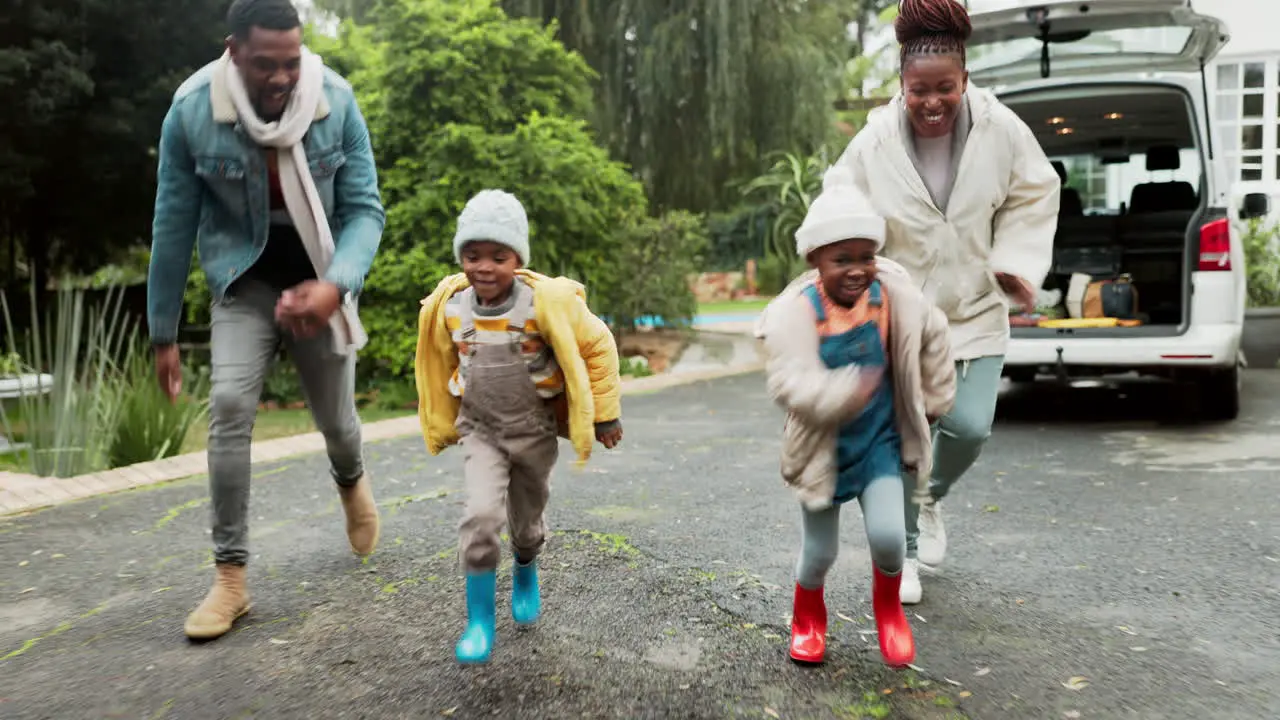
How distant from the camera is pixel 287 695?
2.87 metres

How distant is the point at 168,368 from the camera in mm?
3680

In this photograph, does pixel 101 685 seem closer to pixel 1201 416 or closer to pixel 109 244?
pixel 1201 416

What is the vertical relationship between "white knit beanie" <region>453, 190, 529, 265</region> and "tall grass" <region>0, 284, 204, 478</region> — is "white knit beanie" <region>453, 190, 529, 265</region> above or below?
above

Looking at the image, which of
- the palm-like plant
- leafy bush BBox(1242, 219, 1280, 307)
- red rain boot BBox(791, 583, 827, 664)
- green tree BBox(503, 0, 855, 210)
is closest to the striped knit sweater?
red rain boot BBox(791, 583, 827, 664)

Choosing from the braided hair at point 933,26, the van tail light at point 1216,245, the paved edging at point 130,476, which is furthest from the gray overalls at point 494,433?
the van tail light at point 1216,245

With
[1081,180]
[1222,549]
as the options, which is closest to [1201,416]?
[1081,180]

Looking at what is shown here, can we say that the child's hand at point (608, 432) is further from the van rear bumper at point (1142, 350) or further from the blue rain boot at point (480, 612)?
the van rear bumper at point (1142, 350)

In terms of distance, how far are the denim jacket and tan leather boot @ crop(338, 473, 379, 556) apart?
0.85 m

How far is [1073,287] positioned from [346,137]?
6.58 metres

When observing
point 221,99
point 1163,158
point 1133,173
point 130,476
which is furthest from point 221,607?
point 1133,173

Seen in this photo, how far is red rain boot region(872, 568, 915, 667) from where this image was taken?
2951mm

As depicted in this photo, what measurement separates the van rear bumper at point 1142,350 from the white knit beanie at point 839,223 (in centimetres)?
460

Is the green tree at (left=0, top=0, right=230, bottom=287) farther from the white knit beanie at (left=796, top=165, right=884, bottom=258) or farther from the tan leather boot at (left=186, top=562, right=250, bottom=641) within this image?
the white knit beanie at (left=796, top=165, right=884, bottom=258)

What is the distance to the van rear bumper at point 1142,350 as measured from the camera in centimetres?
680
